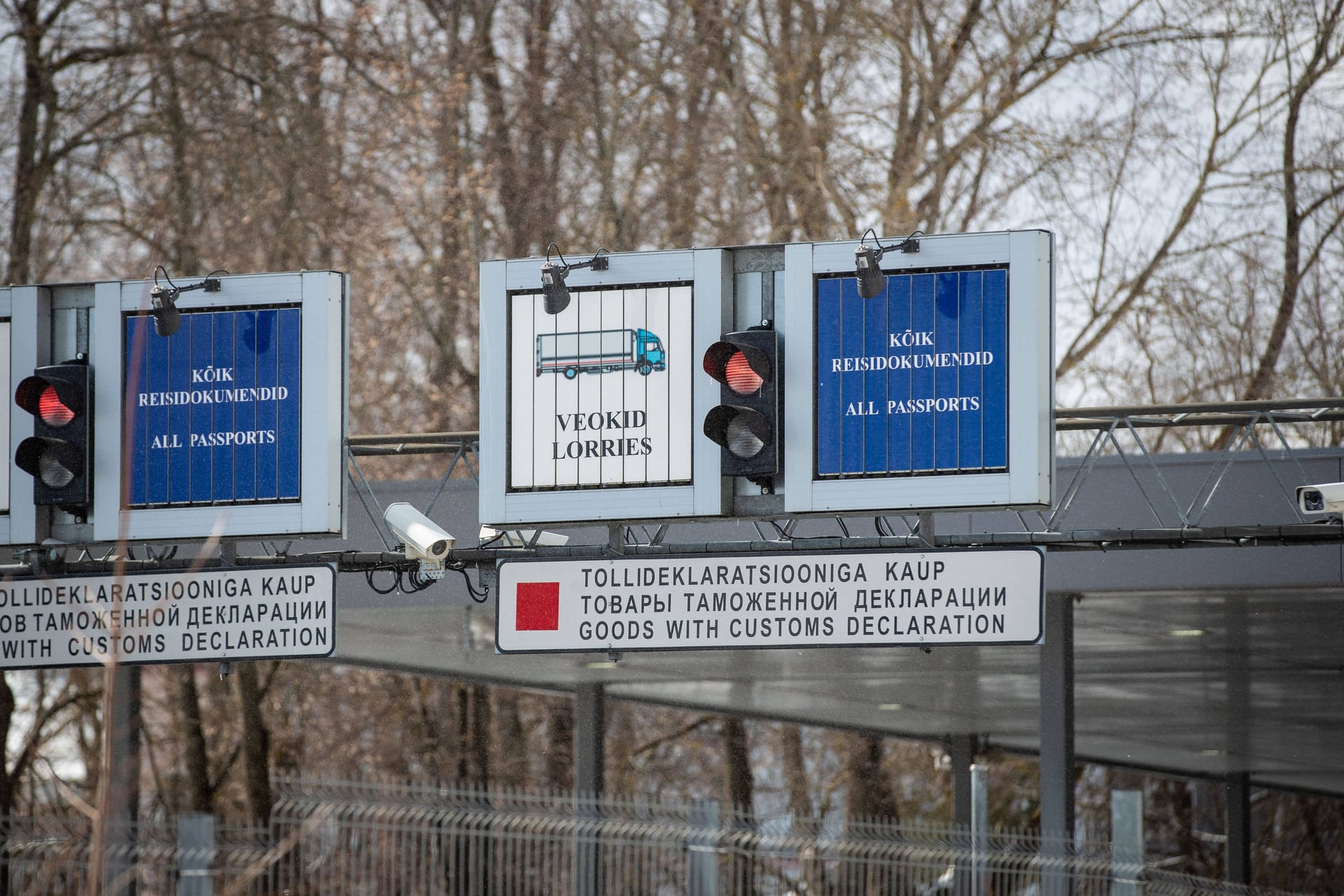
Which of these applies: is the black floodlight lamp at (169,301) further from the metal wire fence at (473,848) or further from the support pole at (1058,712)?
the support pole at (1058,712)

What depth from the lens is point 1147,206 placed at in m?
29.4

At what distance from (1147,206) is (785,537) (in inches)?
690

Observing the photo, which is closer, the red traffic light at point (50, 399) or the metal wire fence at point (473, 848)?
the metal wire fence at point (473, 848)

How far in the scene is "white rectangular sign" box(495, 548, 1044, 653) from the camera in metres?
11.1

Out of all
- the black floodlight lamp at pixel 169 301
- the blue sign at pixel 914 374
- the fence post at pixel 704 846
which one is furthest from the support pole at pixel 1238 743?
the black floodlight lamp at pixel 169 301

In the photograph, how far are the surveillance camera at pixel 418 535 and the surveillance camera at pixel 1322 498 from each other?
6.00m

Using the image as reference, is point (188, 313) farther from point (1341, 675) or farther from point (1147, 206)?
point (1147, 206)

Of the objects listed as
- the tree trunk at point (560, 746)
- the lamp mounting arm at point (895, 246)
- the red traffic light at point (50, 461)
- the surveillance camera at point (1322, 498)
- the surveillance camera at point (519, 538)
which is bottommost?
the tree trunk at point (560, 746)

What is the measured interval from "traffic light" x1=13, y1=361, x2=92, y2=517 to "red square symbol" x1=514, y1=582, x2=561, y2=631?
3.58 meters

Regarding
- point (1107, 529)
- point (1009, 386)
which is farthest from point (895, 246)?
point (1107, 529)

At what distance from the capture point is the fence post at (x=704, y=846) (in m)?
12.1

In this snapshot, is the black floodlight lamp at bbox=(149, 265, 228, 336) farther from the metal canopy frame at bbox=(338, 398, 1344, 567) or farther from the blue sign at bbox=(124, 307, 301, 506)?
the metal canopy frame at bbox=(338, 398, 1344, 567)

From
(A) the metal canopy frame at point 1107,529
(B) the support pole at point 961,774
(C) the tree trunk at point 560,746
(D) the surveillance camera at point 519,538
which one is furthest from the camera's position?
(C) the tree trunk at point 560,746

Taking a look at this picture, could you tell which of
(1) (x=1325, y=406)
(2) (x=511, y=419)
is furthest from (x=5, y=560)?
(1) (x=1325, y=406)
